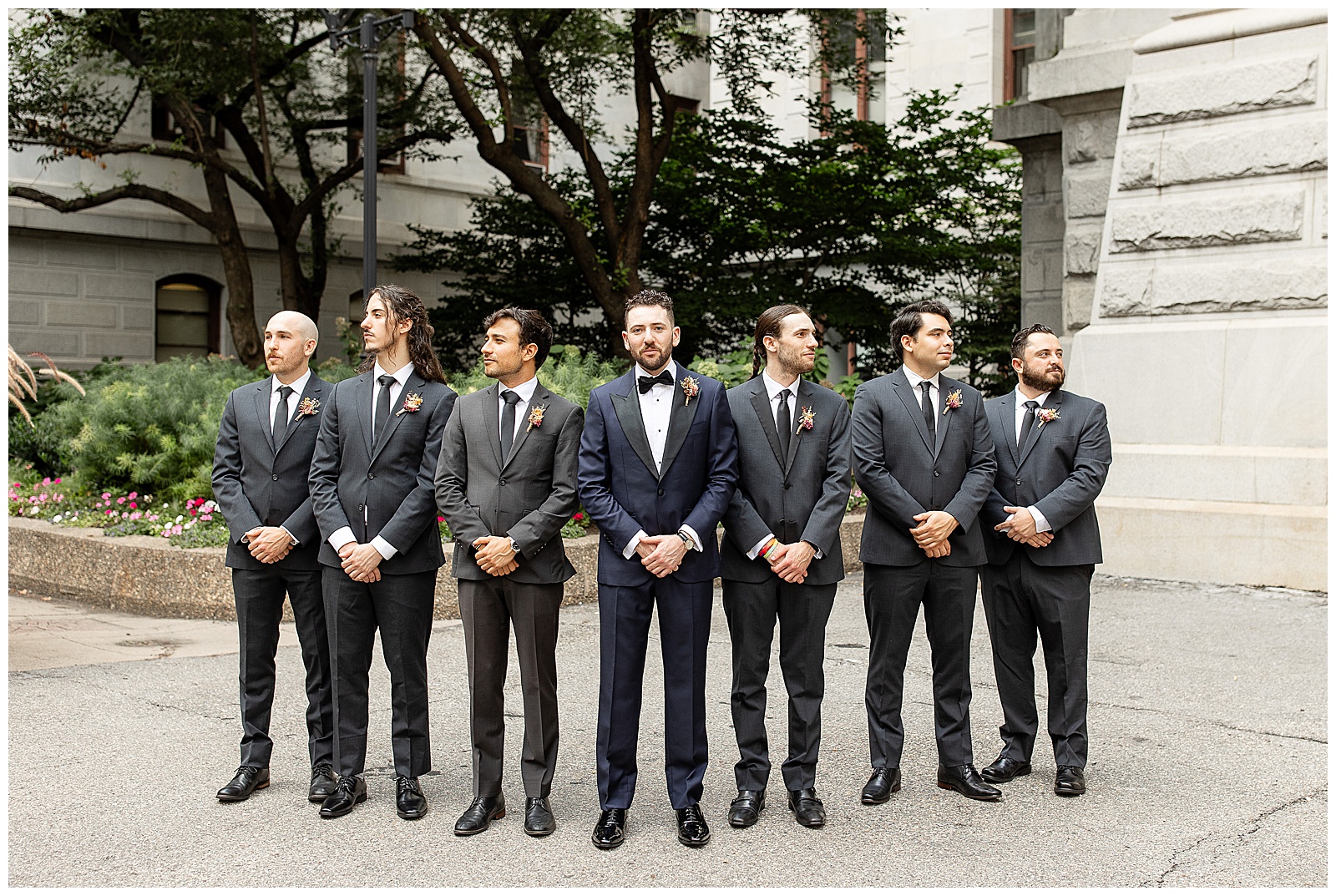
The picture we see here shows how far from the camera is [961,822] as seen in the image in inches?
202

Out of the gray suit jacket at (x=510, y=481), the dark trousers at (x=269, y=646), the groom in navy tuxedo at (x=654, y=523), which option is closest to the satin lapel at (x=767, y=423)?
the groom in navy tuxedo at (x=654, y=523)

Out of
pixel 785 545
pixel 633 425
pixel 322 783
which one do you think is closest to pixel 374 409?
pixel 633 425

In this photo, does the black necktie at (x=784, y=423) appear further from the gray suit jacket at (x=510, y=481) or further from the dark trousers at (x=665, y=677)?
the gray suit jacket at (x=510, y=481)

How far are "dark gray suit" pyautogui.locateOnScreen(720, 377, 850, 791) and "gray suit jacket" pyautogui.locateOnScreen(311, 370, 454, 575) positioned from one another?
1.24 meters

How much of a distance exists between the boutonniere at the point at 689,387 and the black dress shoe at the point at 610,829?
1598mm

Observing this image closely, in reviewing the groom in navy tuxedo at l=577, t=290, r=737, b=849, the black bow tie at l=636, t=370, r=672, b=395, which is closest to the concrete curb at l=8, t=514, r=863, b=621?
the groom in navy tuxedo at l=577, t=290, r=737, b=849

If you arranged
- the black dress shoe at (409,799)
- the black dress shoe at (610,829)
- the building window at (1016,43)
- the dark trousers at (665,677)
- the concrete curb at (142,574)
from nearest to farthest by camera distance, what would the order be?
the black dress shoe at (610,829) → the dark trousers at (665,677) → the black dress shoe at (409,799) → the concrete curb at (142,574) → the building window at (1016,43)

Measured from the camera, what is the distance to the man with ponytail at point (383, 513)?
538cm

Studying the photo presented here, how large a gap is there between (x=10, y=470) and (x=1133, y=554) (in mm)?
11077

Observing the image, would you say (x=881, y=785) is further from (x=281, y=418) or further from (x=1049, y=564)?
(x=281, y=418)

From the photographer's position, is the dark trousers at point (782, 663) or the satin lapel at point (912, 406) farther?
the satin lapel at point (912, 406)

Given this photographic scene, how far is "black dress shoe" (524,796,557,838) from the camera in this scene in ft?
16.4

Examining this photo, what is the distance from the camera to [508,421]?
17.2ft

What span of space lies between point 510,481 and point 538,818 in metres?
1.30
